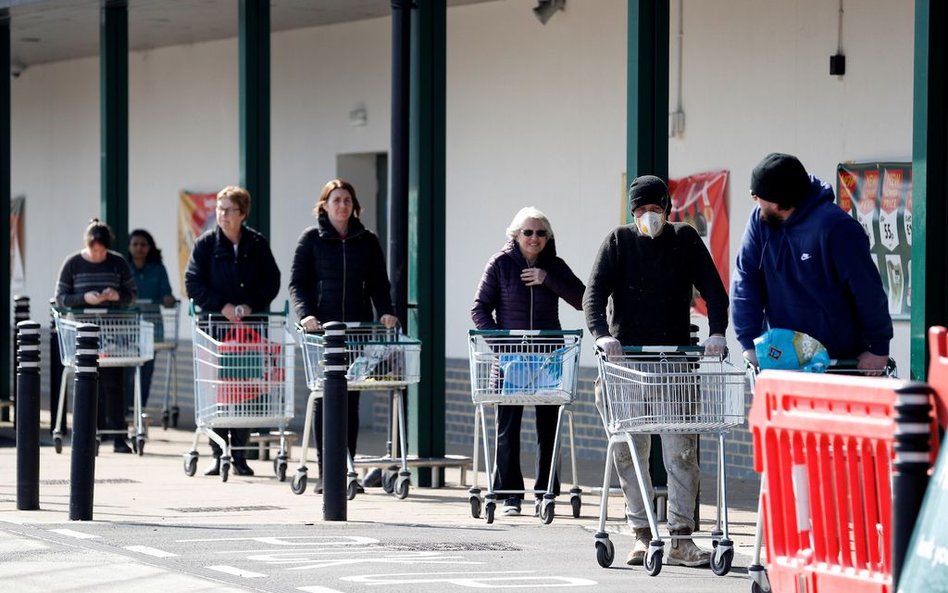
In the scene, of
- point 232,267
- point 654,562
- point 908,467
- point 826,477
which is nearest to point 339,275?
point 232,267

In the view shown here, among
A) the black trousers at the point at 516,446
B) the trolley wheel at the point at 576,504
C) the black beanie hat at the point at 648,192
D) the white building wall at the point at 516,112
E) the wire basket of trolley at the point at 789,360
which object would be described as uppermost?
the white building wall at the point at 516,112

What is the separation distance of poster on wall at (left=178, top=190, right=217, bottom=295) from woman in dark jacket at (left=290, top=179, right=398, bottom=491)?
7425 mm

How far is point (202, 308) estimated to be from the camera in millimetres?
13383

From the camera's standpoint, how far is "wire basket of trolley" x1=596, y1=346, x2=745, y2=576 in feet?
28.3

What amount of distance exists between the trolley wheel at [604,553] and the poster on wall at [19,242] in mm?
16148

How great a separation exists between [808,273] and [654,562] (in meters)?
1.50

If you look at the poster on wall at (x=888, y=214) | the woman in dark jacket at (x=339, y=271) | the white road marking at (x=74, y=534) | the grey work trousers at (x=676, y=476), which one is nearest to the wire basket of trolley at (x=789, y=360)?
the grey work trousers at (x=676, y=476)

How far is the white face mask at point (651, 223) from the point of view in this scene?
9156 mm

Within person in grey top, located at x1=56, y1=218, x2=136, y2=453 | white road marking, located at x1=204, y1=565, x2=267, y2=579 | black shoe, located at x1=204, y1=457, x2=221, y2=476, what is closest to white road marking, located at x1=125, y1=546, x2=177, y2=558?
white road marking, located at x1=204, y1=565, x2=267, y2=579

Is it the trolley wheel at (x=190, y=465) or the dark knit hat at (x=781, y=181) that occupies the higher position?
the dark knit hat at (x=781, y=181)

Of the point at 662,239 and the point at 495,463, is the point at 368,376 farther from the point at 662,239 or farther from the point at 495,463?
the point at 662,239

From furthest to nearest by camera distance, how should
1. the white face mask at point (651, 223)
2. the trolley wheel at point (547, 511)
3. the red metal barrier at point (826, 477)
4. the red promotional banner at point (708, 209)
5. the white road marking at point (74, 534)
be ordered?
the red promotional banner at point (708, 209) < the trolley wheel at point (547, 511) < the white road marking at point (74, 534) < the white face mask at point (651, 223) < the red metal barrier at point (826, 477)

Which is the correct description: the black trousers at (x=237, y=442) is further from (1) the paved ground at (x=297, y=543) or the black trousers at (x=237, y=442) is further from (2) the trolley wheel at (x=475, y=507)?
(2) the trolley wheel at (x=475, y=507)

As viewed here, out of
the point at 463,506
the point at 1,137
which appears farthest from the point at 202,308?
the point at 1,137
